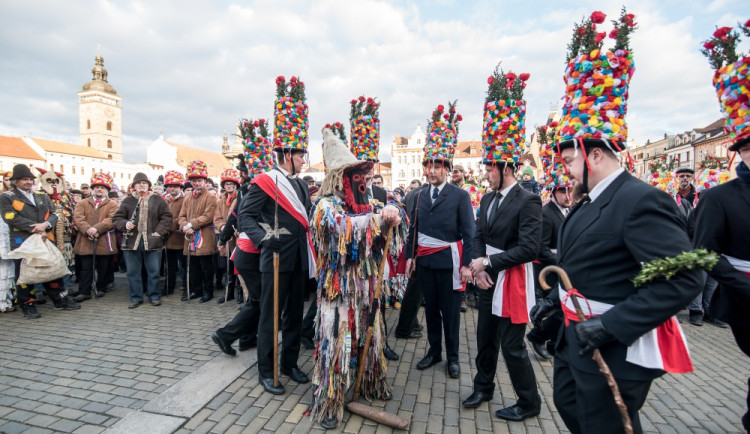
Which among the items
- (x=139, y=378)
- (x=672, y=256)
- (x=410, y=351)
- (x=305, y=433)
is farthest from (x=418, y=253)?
(x=139, y=378)

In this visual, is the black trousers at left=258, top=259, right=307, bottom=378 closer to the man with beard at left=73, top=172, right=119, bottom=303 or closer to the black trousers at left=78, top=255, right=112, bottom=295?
the man with beard at left=73, top=172, right=119, bottom=303

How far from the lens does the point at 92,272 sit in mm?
7141

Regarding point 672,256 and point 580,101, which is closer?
point 672,256

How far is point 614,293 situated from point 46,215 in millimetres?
8190

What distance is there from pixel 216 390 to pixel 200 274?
4.40 metres

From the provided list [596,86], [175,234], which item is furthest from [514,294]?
[175,234]

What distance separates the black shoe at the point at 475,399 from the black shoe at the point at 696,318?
4875mm

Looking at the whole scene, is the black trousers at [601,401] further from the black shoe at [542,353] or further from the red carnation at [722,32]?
the black shoe at [542,353]

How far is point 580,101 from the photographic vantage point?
2.28m

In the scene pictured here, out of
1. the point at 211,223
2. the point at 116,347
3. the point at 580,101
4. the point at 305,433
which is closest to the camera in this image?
the point at 580,101

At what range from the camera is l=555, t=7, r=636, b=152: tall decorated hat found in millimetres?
2092

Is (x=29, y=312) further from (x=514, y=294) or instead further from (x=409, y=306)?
(x=514, y=294)

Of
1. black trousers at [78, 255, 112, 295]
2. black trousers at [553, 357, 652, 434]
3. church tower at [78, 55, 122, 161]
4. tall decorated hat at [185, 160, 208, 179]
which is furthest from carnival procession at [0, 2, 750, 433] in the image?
church tower at [78, 55, 122, 161]

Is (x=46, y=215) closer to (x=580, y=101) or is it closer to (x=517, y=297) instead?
(x=517, y=297)
